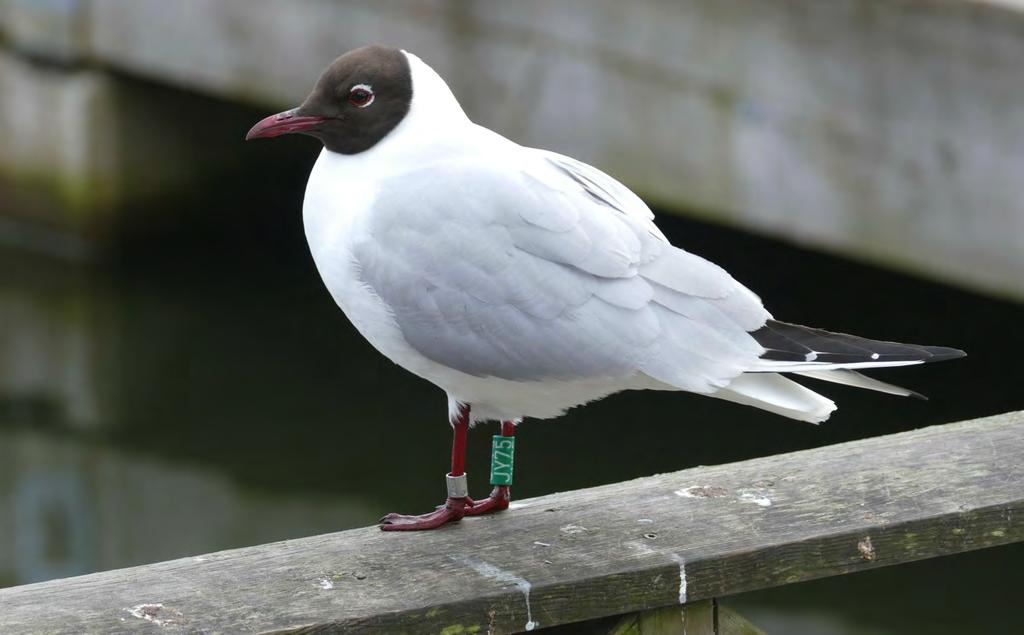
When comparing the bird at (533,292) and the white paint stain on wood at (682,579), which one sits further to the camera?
the bird at (533,292)

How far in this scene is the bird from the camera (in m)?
2.52

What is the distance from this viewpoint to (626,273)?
8.38 ft

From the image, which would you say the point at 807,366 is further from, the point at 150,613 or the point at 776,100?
the point at 776,100

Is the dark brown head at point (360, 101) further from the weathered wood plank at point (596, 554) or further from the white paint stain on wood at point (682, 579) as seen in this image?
the white paint stain on wood at point (682, 579)

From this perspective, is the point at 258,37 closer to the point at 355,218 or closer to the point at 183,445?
the point at 183,445

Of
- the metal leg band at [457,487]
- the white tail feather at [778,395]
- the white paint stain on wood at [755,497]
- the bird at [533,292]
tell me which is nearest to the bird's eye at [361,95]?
the bird at [533,292]

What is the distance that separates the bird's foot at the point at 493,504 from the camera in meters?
2.68

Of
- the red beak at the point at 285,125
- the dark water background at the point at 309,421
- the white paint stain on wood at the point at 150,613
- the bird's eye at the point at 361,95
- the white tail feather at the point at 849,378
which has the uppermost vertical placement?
the bird's eye at the point at 361,95

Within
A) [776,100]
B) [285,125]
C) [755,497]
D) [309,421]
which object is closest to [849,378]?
[755,497]

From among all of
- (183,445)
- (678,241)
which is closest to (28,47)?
(183,445)

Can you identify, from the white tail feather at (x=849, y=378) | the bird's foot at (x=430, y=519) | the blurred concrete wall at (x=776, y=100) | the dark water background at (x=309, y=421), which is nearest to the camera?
the white tail feather at (x=849, y=378)

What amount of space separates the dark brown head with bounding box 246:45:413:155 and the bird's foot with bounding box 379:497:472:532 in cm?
62

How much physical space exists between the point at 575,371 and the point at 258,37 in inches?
231

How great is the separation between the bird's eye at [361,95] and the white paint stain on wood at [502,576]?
810mm
